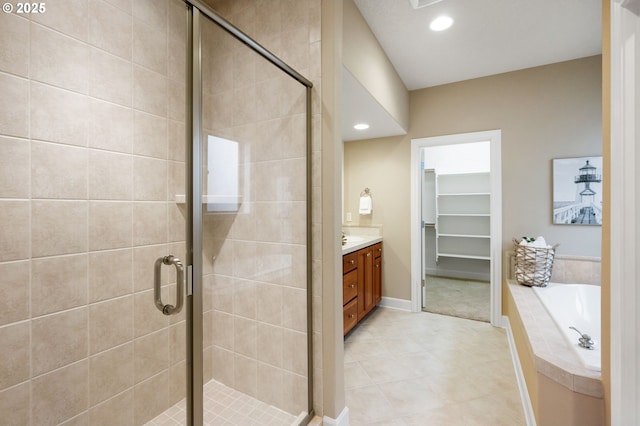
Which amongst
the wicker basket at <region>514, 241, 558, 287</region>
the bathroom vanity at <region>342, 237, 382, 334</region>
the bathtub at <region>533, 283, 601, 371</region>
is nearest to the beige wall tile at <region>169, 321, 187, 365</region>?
the bathroom vanity at <region>342, 237, 382, 334</region>

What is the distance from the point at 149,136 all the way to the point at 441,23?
2276 mm

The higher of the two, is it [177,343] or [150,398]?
[177,343]

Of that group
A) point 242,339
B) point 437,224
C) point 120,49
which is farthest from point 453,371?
point 437,224

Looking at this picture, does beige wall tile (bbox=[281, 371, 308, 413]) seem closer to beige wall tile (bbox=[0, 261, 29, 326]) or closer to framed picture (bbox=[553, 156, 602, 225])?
beige wall tile (bbox=[0, 261, 29, 326])

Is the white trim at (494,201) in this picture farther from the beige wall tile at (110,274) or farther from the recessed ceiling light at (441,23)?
the beige wall tile at (110,274)

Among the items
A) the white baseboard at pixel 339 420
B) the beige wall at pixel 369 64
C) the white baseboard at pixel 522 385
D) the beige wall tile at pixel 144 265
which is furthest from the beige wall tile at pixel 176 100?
the white baseboard at pixel 522 385

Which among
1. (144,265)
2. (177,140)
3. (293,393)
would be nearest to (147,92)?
(177,140)

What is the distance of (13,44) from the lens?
108 cm

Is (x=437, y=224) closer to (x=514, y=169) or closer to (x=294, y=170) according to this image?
(x=514, y=169)

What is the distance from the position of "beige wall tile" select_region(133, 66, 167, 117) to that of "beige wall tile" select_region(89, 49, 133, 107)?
3 centimetres

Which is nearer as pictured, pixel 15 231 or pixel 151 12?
pixel 15 231

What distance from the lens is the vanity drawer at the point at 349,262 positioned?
2639 mm

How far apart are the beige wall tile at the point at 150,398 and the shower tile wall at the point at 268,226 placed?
321 millimetres

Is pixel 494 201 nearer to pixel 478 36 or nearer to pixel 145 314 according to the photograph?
pixel 478 36
